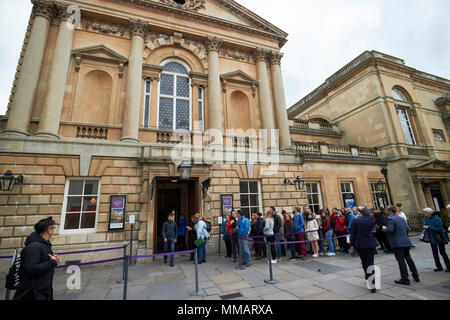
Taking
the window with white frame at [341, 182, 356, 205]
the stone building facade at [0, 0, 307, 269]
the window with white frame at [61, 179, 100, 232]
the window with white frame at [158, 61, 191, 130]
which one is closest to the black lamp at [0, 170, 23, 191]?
the stone building facade at [0, 0, 307, 269]

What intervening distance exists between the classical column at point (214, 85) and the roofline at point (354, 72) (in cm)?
1478

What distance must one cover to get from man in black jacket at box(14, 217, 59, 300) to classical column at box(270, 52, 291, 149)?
1087cm

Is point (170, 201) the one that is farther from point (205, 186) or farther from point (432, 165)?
point (432, 165)

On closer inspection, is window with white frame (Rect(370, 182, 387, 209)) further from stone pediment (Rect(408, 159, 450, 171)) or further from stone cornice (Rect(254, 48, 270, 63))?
stone cornice (Rect(254, 48, 270, 63))

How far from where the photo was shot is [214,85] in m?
11.6

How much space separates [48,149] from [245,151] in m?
8.32

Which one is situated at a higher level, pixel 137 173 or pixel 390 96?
pixel 390 96

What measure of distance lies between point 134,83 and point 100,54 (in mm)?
2271

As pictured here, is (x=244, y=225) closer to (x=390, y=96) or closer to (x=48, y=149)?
(x=48, y=149)

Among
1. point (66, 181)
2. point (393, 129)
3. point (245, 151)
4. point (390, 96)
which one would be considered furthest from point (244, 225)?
point (390, 96)

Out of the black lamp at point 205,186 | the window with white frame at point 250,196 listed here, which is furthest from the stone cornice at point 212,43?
the black lamp at point 205,186

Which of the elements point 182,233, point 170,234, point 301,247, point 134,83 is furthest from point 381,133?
point 134,83

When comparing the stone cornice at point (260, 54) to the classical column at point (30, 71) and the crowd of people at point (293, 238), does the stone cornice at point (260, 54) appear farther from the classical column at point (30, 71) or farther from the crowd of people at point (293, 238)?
the classical column at point (30, 71)

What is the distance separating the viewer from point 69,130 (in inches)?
358
